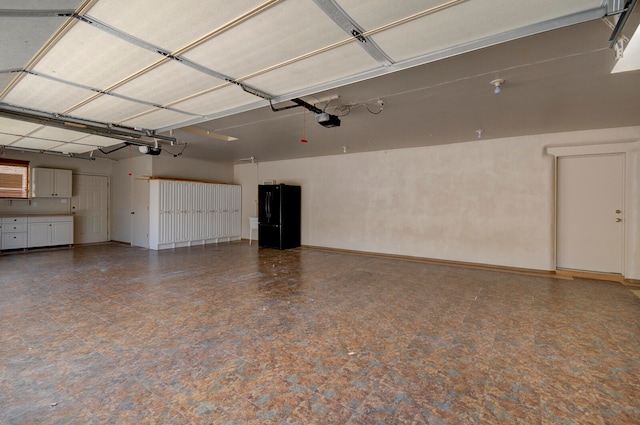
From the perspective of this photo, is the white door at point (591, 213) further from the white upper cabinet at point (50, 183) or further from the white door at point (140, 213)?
the white upper cabinet at point (50, 183)

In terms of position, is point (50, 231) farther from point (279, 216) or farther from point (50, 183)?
point (279, 216)

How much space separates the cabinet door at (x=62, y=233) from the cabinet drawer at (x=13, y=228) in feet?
1.87

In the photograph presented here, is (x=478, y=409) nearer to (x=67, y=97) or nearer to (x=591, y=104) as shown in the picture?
(x=591, y=104)

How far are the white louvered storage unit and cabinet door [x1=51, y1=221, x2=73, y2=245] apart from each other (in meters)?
2.23

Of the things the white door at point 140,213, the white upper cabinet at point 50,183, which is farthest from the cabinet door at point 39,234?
the white door at point 140,213

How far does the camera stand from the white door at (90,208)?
8938mm

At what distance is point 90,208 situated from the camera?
925cm

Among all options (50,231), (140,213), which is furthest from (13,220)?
(140,213)

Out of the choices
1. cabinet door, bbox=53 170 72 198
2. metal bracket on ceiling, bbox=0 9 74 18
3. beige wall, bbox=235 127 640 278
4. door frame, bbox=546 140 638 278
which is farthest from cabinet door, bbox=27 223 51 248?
door frame, bbox=546 140 638 278

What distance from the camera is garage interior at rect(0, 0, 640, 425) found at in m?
1.90

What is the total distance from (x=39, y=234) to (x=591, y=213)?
12452mm

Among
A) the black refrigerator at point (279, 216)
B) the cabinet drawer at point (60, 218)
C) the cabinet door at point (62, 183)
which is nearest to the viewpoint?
the cabinet drawer at point (60, 218)

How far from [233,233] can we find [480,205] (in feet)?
24.5

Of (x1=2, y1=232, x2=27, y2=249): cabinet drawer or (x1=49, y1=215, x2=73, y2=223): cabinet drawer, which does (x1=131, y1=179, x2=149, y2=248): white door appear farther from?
(x1=2, y1=232, x2=27, y2=249): cabinet drawer
